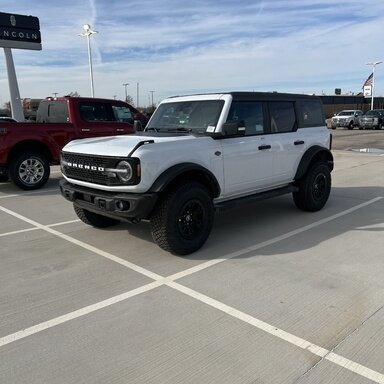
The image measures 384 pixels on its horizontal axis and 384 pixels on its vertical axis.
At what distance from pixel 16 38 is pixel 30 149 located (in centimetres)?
1164

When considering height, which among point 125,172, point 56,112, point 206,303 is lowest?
point 206,303

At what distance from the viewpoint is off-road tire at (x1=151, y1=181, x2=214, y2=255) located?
4500mm

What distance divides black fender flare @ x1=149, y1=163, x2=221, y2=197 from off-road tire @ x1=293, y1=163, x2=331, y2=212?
2.04 metres

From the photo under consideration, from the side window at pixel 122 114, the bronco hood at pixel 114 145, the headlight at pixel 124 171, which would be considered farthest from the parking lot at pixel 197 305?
the side window at pixel 122 114

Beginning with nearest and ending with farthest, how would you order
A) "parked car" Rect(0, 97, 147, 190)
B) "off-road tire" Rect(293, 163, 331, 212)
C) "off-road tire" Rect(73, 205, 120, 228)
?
"off-road tire" Rect(73, 205, 120, 228), "off-road tire" Rect(293, 163, 331, 212), "parked car" Rect(0, 97, 147, 190)

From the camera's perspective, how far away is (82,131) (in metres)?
9.57

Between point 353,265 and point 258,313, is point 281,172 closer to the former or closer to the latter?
point 353,265

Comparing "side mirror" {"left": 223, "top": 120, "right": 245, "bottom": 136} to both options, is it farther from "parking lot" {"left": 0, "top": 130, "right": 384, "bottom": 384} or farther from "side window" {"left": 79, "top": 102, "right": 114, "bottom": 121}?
"side window" {"left": 79, "top": 102, "right": 114, "bottom": 121}

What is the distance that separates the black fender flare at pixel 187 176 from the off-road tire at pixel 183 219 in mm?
136

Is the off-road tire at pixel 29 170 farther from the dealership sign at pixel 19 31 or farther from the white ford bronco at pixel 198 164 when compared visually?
the dealership sign at pixel 19 31

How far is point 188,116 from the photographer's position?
5605 millimetres

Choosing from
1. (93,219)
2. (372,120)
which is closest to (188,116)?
(93,219)

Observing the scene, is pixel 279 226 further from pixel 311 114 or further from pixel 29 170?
pixel 29 170

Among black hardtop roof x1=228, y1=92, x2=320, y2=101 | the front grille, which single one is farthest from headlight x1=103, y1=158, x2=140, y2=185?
black hardtop roof x1=228, y1=92, x2=320, y2=101
